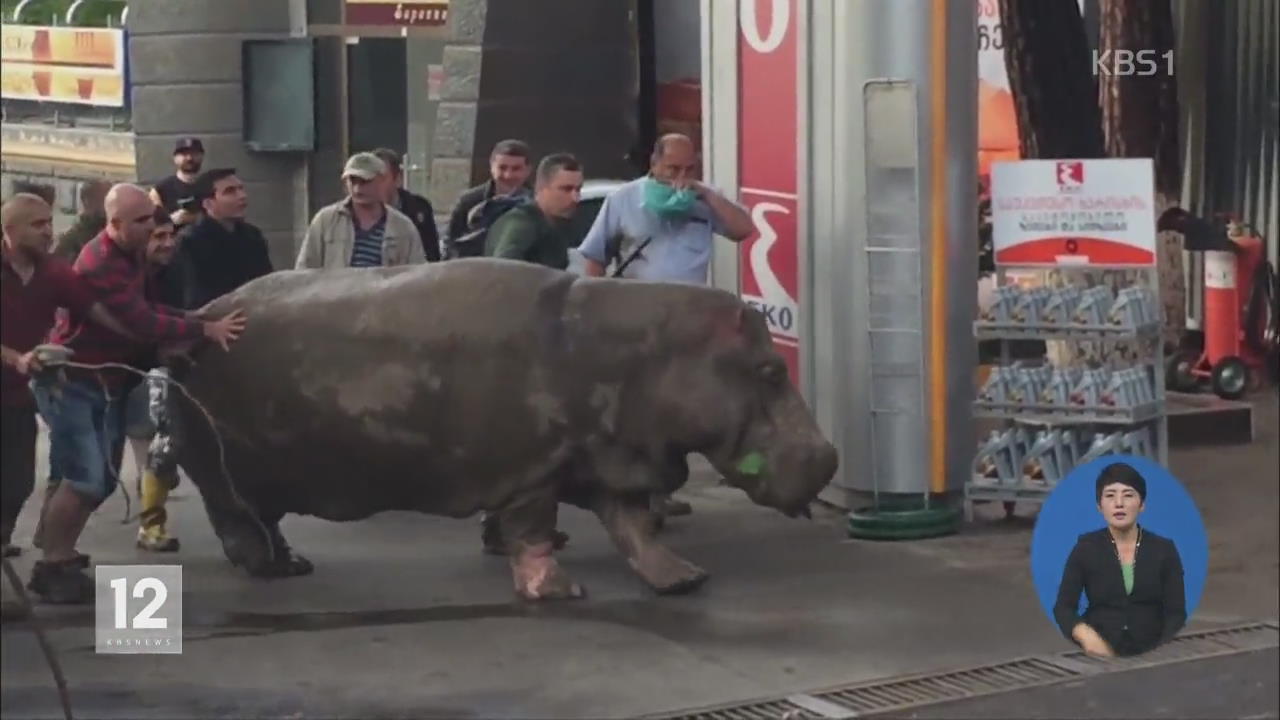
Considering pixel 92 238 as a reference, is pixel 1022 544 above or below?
below

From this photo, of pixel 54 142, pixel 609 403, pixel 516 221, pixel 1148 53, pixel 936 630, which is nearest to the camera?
pixel 54 142

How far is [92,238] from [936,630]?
401cm

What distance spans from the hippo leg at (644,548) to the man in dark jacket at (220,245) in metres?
1.44

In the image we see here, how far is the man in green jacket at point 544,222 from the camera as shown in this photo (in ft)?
25.1

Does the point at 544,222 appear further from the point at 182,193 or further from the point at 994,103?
the point at 994,103

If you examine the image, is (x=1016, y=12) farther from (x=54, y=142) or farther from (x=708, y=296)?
(x=54, y=142)

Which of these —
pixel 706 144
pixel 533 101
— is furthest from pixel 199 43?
pixel 706 144

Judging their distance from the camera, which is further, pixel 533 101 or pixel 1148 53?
pixel 533 101

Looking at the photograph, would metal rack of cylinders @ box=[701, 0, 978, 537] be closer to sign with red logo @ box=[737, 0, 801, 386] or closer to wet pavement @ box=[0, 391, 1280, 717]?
sign with red logo @ box=[737, 0, 801, 386]

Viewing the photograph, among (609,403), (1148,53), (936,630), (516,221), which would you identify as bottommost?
(936,630)

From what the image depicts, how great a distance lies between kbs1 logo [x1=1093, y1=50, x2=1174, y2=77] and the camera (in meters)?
9.73

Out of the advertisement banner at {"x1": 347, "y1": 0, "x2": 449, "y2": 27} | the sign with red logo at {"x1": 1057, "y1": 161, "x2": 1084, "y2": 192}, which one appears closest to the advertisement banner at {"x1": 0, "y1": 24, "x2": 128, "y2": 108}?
the sign with red logo at {"x1": 1057, "y1": 161, "x2": 1084, "y2": 192}

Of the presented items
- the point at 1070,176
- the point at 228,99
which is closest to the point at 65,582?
the point at 1070,176

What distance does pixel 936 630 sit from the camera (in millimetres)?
6484
